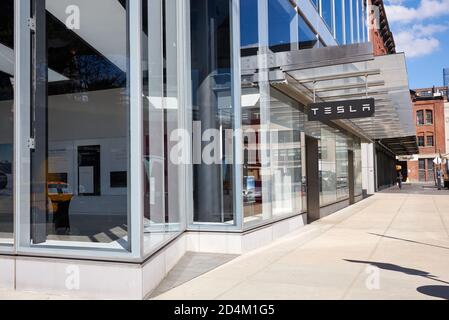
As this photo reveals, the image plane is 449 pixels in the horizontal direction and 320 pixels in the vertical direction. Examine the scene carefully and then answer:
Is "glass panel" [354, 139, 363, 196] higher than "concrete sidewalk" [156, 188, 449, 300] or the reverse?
higher

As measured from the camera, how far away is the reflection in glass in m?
7.14

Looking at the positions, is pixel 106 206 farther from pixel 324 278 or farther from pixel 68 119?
pixel 324 278

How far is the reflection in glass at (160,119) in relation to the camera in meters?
7.14

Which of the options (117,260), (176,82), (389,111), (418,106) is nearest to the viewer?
(117,260)

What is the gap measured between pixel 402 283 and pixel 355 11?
20376 millimetres

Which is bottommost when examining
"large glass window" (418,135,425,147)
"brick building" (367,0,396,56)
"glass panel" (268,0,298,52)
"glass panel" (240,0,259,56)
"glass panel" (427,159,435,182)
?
"glass panel" (427,159,435,182)

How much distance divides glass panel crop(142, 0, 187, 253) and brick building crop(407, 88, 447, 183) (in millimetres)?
70629

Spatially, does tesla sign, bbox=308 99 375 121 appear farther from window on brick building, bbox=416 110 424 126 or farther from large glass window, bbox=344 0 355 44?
window on brick building, bbox=416 110 424 126

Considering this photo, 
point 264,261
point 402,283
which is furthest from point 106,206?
point 402,283

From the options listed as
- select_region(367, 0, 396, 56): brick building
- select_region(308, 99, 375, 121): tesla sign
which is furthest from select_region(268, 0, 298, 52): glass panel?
select_region(367, 0, 396, 56): brick building

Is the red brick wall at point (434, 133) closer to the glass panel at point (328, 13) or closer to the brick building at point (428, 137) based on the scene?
the brick building at point (428, 137)

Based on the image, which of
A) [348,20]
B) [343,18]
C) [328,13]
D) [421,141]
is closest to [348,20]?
[348,20]

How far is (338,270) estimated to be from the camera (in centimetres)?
743

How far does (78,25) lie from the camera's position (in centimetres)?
1155
